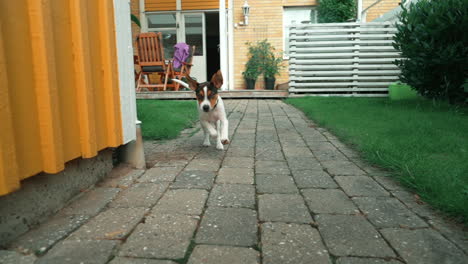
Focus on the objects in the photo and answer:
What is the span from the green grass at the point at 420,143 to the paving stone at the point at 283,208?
72 cm

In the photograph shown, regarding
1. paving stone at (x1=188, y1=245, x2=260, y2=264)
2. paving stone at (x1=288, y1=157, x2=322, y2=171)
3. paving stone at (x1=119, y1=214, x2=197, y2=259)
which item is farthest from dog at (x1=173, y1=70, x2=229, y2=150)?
paving stone at (x1=188, y1=245, x2=260, y2=264)

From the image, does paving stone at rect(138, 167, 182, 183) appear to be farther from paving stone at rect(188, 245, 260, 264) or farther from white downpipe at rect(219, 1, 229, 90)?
white downpipe at rect(219, 1, 229, 90)

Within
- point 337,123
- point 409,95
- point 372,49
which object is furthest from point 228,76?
point 337,123

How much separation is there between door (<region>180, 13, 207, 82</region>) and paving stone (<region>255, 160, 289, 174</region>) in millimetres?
9683

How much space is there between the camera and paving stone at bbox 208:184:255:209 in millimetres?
1948

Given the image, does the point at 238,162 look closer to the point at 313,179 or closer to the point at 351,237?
the point at 313,179

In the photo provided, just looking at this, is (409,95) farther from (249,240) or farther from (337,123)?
(249,240)

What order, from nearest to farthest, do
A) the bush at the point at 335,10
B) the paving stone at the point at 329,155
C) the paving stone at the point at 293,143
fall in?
the paving stone at the point at 329,155 < the paving stone at the point at 293,143 < the bush at the point at 335,10

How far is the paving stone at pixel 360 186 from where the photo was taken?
6.93 ft

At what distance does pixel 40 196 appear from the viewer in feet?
5.59

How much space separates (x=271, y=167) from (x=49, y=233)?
5.34ft

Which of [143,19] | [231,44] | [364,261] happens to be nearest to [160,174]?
[364,261]

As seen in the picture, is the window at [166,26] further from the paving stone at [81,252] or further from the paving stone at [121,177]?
the paving stone at [81,252]

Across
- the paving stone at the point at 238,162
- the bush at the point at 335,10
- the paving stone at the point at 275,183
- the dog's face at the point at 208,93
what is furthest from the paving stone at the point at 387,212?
the bush at the point at 335,10
